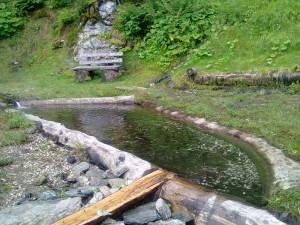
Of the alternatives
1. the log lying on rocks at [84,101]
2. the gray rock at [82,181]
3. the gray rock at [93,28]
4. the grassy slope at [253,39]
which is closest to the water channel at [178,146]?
the log lying on rocks at [84,101]

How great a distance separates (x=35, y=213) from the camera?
18.0ft

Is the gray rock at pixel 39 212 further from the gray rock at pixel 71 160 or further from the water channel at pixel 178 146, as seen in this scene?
the water channel at pixel 178 146

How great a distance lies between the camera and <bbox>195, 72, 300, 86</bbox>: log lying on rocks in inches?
488

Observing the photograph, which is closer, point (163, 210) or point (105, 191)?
point (163, 210)

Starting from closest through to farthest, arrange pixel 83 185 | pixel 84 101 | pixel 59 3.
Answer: pixel 83 185, pixel 84 101, pixel 59 3

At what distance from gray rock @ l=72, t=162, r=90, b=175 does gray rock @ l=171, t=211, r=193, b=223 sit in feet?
7.33

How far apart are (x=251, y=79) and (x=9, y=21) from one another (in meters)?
15.4

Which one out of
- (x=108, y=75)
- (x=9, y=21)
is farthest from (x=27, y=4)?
(x=108, y=75)

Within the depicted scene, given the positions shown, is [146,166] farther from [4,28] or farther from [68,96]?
[4,28]

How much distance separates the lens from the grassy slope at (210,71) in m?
9.44

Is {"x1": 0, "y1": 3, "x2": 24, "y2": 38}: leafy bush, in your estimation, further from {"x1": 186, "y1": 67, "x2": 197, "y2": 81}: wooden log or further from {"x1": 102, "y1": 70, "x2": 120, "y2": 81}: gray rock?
→ {"x1": 186, "y1": 67, "x2": 197, "y2": 81}: wooden log

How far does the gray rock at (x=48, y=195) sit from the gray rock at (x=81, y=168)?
0.88 metres

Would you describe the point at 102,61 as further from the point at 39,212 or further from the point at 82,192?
the point at 39,212

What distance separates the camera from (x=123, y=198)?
5840 millimetres
